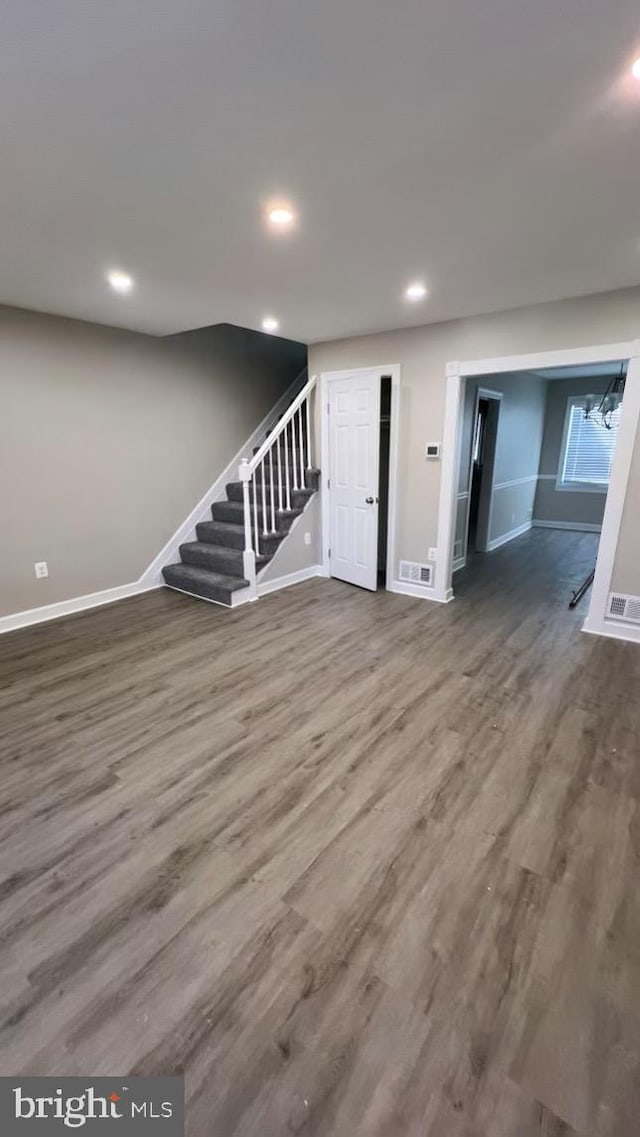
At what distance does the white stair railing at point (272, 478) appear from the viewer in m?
4.22

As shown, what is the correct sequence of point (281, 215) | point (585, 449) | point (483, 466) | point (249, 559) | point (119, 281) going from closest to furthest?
1. point (281, 215)
2. point (119, 281)
3. point (249, 559)
4. point (483, 466)
5. point (585, 449)

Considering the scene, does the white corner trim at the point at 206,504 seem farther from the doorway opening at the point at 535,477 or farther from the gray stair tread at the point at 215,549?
the doorway opening at the point at 535,477

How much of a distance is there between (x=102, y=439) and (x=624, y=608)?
4.49m

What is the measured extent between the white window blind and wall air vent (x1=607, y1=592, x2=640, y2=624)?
479 cm

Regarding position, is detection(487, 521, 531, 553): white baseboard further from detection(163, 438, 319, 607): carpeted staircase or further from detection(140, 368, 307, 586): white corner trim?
detection(140, 368, 307, 586): white corner trim

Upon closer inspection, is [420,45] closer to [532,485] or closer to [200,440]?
[200,440]

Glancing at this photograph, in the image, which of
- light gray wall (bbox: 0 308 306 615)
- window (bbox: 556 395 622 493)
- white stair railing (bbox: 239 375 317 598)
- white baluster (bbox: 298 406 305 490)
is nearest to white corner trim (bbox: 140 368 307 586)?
light gray wall (bbox: 0 308 306 615)

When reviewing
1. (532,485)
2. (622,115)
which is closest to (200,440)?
(622,115)

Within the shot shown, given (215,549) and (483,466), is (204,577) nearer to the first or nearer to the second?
(215,549)

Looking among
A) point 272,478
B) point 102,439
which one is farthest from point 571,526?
point 102,439

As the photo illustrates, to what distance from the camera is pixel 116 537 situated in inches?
171

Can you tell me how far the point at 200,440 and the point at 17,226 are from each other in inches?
111

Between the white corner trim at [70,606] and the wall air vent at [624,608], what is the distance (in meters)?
4.09

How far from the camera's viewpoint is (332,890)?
157cm
